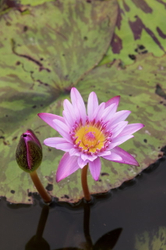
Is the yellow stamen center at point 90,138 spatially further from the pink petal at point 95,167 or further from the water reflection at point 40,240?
the water reflection at point 40,240

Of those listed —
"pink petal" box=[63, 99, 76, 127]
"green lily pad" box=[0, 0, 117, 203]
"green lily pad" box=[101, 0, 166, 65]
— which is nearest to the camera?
"pink petal" box=[63, 99, 76, 127]

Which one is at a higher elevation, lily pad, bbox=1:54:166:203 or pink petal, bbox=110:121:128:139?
pink petal, bbox=110:121:128:139

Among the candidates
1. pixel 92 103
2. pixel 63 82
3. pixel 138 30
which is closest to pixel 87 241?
pixel 92 103

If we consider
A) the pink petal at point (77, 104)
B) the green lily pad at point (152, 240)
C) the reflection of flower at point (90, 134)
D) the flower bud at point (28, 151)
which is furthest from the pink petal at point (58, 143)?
the green lily pad at point (152, 240)

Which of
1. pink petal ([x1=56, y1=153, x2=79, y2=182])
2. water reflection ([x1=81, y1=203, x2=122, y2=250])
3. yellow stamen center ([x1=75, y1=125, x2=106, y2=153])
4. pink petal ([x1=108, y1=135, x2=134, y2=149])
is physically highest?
pink petal ([x1=108, y1=135, x2=134, y2=149])

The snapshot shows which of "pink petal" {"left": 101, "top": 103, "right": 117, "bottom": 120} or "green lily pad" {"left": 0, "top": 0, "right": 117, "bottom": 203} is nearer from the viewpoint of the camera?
"pink petal" {"left": 101, "top": 103, "right": 117, "bottom": 120}

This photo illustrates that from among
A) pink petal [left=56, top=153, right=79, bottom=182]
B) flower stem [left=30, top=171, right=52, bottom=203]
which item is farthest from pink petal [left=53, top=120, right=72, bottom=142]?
flower stem [left=30, top=171, right=52, bottom=203]

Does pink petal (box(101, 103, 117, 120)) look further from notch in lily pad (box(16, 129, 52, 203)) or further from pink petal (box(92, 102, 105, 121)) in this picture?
notch in lily pad (box(16, 129, 52, 203))
